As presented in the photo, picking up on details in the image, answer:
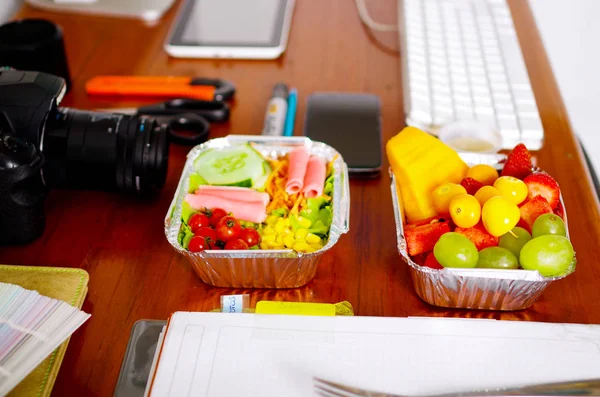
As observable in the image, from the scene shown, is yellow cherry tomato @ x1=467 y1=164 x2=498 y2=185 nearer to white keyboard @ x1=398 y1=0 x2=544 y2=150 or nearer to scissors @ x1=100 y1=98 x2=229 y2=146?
white keyboard @ x1=398 y1=0 x2=544 y2=150

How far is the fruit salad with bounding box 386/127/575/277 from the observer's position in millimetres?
600

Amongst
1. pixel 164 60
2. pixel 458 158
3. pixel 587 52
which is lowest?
pixel 587 52

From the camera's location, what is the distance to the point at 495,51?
1.04 meters

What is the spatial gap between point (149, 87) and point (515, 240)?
2.09 ft

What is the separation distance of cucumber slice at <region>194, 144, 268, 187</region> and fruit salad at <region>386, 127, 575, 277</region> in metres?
0.17

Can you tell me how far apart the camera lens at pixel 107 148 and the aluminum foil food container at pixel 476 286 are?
323mm

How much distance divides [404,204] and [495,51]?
0.48m

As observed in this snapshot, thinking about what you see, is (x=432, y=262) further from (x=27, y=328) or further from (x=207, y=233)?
(x=27, y=328)

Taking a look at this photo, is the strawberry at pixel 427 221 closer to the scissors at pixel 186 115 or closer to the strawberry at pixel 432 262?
the strawberry at pixel 432 262

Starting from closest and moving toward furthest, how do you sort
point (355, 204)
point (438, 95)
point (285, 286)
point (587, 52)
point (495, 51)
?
point (285, 286), point (355, 204), point (438, 95), point (495, 51), point (587, 52)

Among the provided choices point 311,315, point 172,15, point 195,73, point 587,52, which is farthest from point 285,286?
point 587,52

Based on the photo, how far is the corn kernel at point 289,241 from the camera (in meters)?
0.66

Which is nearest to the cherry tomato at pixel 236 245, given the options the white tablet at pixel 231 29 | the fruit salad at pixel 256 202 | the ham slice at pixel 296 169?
the fruit salad at pixel 256 202

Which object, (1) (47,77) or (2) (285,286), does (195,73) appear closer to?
(1) (47,77)
